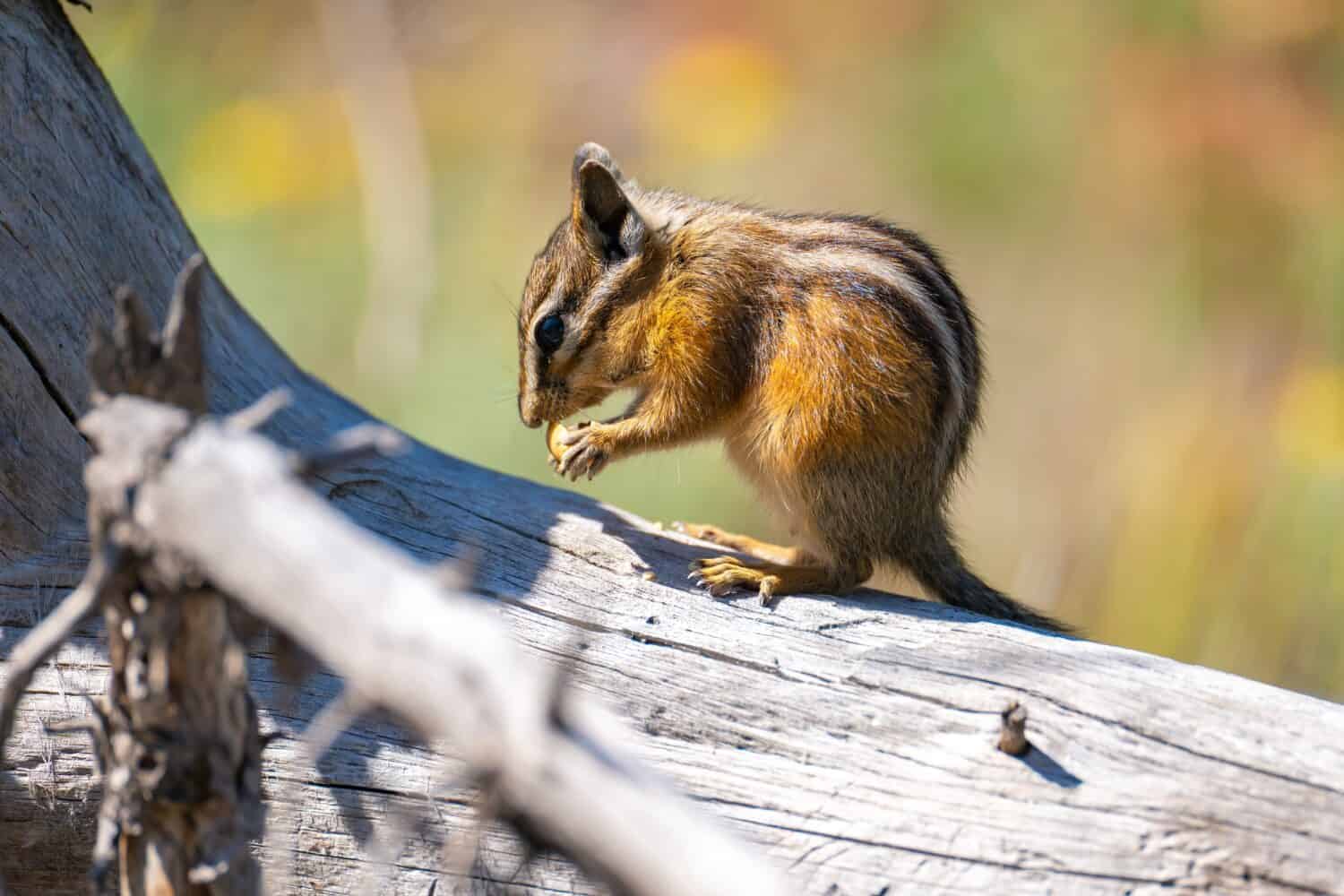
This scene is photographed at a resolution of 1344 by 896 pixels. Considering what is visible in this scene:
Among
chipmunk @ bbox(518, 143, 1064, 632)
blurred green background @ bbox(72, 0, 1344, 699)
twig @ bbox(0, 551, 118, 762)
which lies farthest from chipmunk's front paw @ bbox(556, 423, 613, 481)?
blurred green background @ bbox(72, 0, 1344, 699)

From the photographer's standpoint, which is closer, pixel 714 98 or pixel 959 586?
pixel 959 586

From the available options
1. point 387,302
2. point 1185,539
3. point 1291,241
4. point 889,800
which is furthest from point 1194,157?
point 889,800

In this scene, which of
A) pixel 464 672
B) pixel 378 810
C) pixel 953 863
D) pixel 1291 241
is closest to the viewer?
pixel 464 672

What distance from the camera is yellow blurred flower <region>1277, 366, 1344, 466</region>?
598cm

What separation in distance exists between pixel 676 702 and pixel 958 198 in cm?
552

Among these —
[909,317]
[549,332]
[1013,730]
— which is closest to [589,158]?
[549,332]

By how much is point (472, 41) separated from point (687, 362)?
6.43 m

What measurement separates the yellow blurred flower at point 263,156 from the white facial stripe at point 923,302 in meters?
5.47

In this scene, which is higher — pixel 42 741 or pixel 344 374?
pixel 344 374

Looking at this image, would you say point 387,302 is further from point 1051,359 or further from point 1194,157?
point 1194,157

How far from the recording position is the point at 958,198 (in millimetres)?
7750

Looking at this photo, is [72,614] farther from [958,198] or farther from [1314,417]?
[958,198]

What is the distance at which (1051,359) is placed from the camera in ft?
24.7

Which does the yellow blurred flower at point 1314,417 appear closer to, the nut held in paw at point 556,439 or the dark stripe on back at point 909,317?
the dark stripe on back at point 909,317
